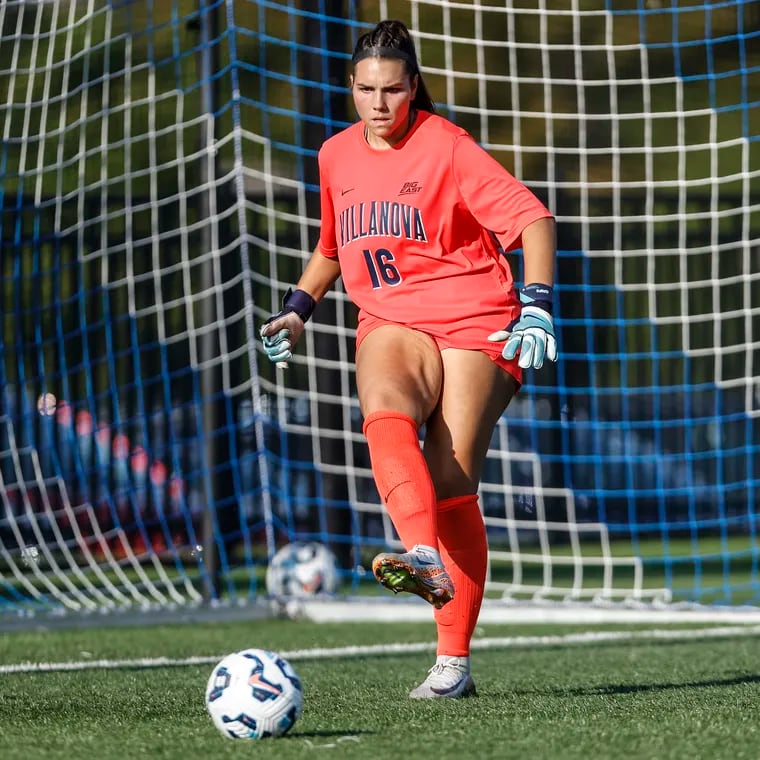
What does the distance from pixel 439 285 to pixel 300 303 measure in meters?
0.53

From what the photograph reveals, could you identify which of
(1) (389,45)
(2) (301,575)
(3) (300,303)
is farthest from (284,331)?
(2) (301,575)

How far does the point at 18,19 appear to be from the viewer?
23.8 feet

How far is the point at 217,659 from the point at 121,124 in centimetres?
493

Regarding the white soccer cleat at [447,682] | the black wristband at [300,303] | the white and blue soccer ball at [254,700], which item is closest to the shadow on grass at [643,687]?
the white soccer cleat at [447,682]

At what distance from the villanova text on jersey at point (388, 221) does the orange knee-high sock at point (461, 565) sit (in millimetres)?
734

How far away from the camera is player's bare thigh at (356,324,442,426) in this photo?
3584mm

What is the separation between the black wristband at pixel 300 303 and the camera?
4145 millimetres

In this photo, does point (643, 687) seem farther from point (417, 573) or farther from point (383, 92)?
point (383, 92)

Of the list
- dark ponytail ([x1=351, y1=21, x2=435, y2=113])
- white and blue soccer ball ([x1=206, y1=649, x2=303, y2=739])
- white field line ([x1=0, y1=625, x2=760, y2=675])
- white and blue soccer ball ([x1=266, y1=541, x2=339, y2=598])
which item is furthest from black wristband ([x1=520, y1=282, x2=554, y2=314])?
white and blue soccer ball ([x1=266, y1=541, x2=339, y2=598])

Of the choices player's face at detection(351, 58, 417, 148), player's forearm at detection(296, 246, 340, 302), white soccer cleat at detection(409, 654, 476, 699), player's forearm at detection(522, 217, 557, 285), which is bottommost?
white soccer cleat at detection(409, 654, 476, 699)

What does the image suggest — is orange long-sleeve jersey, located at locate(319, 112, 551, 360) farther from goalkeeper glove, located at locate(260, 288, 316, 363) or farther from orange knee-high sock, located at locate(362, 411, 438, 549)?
orange knee-high sock, located at locate(362, 411, 438, 549)

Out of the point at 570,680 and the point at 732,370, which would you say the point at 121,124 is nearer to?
the point at 570,680

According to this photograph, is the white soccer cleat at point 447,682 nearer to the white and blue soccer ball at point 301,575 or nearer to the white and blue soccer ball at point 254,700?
the white and blue soccer ball at point 254,700

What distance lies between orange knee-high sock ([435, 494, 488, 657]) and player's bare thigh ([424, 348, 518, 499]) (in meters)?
0.06
